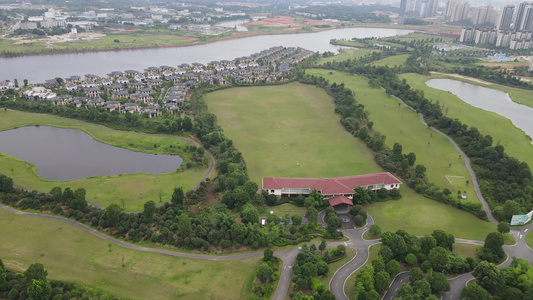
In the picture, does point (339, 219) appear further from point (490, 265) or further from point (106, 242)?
point (106, 242)

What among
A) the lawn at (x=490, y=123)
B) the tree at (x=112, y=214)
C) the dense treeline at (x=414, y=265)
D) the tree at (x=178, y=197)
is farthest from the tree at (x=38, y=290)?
the lawn at (x=490, y=123)

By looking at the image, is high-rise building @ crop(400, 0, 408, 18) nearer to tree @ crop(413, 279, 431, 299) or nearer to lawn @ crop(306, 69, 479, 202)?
lawn @ crop(306, 69, 479, 202)

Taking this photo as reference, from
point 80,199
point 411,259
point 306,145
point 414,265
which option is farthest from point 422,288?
point 80,199

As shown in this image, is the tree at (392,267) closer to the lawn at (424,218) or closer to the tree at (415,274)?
the tree at (415,274)

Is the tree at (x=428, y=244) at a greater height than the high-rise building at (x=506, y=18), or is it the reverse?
the high-rise building at (x=506, y=18)

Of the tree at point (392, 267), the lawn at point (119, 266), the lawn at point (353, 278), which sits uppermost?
the tree at point (392, 267)

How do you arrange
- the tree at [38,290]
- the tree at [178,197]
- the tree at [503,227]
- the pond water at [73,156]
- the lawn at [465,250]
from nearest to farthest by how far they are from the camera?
the tree at [38,290] < the lawn at [465,250] < the tree at [503,227] < the tree at [178,197] < the pond water at [73,156]

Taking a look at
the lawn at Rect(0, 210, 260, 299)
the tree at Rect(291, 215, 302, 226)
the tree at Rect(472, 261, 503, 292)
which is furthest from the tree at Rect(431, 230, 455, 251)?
the lawn at Rect(0, 210, 260, 299)

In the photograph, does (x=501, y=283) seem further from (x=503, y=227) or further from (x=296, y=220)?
(x=296, y=220)
